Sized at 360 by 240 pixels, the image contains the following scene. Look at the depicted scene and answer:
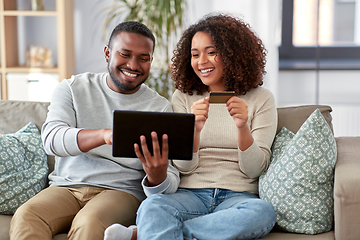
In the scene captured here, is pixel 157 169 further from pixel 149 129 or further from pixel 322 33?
pixel 322 33

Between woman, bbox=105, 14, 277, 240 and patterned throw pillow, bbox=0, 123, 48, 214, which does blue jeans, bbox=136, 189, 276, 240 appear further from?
patterned throw pillow, bbox=0, 123, 48, 214

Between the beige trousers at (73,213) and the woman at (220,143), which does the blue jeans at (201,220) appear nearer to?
the woman at (220,143)

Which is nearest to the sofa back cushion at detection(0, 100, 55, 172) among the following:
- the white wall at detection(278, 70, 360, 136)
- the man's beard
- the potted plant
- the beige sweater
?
the man's beard

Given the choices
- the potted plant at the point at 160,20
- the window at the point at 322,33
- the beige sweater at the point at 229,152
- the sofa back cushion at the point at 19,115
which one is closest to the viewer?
the beige sweater at the point at 229,152

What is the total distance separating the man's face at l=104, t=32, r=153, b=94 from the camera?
59.5 inches

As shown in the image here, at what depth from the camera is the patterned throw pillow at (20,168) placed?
1.50 metres

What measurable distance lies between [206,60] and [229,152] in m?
0.39

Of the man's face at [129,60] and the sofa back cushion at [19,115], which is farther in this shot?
the sofa back cushion at [19,115]

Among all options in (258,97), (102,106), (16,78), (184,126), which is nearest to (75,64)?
(16,78)

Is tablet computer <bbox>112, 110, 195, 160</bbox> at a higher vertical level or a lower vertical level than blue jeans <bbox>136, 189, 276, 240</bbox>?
higher

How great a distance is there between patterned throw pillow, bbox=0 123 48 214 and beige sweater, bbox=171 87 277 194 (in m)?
0.57

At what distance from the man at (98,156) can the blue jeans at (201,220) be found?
110 millimetres

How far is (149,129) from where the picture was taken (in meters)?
1.22

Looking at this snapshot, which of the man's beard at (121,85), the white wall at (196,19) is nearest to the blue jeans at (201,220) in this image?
the man's beard at (121,85)
